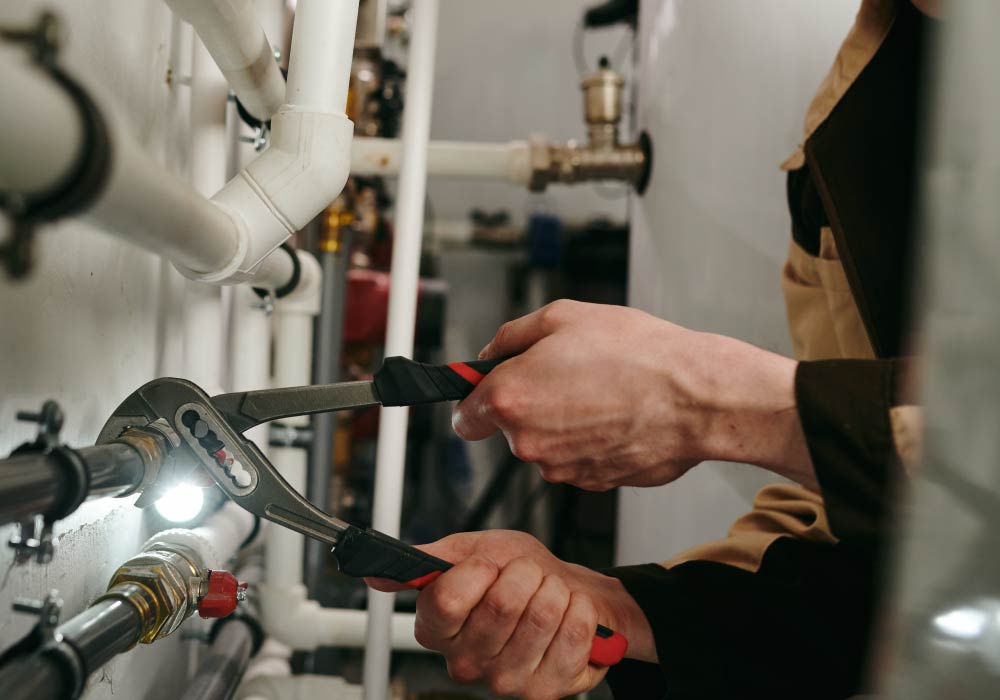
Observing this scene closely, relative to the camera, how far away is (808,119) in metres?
0.56

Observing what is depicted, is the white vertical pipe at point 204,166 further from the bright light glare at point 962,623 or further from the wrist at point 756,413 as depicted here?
the bright light glare at point 962,623

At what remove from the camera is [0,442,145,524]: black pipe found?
0.23 meters

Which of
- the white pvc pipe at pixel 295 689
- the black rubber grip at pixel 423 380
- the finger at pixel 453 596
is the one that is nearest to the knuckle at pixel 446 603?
the finger at pixel 453 596

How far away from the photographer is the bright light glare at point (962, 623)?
17cm

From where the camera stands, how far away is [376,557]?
15.5 inches

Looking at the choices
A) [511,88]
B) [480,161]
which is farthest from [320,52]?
[511,88]

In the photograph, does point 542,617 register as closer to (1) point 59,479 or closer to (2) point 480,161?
(1) point 59,479

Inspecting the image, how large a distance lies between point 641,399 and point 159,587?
0.25 meters

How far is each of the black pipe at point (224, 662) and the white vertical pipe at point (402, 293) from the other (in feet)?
0.35

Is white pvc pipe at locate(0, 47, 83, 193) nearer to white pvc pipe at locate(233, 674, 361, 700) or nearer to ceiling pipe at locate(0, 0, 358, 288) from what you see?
ceiling pipe at locate(0, 0, 358, 288)

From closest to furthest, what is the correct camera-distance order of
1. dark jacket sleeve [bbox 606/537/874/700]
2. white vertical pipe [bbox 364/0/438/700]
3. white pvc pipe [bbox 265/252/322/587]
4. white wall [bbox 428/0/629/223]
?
dark jacket sleeve [bbox 606/537/874/700] < white vertical pipe [bbox 364/0/438/700] < white pvc pipe [bbox 265/252/322/587] < white wall [bbox 428/0/629/223]

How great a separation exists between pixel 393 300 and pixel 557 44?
1.10 metres

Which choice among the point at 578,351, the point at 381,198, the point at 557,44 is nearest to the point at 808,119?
the point at 578,351

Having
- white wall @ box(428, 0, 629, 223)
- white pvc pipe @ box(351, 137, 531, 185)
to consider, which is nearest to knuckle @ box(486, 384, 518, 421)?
white pvc pipe @ box(351, 137, 531, 185)
